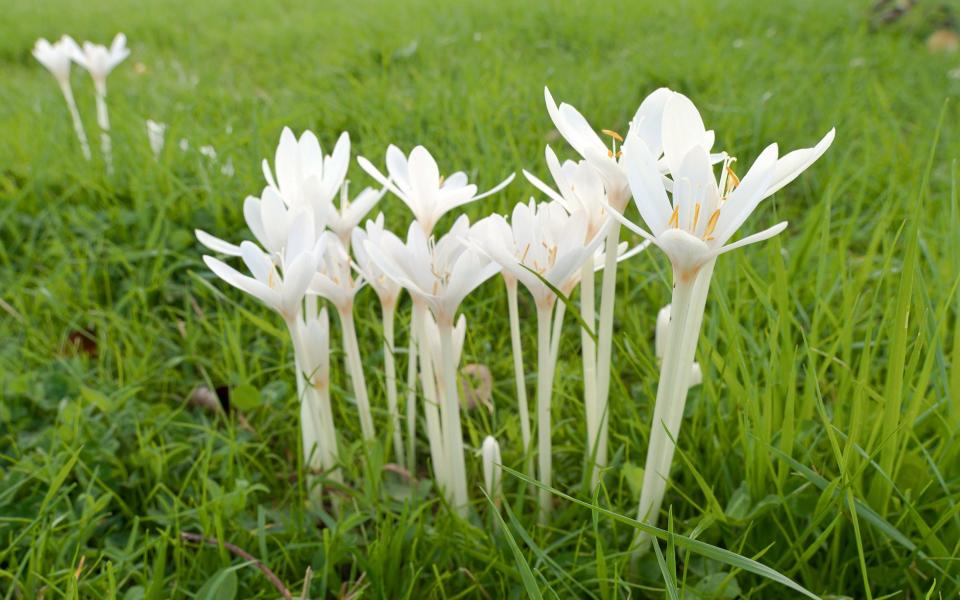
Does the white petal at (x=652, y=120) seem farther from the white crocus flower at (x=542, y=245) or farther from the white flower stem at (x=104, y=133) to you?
the white flower stem at (x=104, y=133)

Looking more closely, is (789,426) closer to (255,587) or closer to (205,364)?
(255,587)

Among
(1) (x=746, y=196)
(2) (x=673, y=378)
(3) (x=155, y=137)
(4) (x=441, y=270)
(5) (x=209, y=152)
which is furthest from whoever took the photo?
(3) (x=155, y=137)

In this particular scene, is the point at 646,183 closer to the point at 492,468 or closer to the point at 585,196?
the point at 585,196

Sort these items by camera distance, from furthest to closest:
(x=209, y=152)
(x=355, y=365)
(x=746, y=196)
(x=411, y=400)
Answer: (x=209, y=152) → (x=411, y=400) → (x=355, y=365) → (x=746, y=196)

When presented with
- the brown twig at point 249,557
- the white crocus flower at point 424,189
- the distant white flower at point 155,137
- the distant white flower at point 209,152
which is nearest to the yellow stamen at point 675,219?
the white crocus flower at point 424,189

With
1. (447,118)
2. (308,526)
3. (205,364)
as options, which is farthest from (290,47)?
(308,526)

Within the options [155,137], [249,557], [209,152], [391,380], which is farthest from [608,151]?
[155,137]
